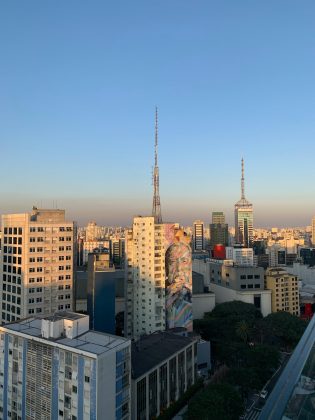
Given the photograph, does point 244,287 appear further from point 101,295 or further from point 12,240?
point 12,240

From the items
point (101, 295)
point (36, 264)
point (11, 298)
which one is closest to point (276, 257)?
point (101, 295)

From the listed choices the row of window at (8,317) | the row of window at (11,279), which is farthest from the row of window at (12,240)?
the row of window at (8,317)

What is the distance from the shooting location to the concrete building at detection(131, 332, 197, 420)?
18.1m

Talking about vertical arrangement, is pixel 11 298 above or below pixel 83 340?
below

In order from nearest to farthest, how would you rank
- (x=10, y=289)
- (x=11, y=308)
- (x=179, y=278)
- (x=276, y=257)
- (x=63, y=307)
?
(x=11, y=308) → (x=10, y=289) → (x=63, y=307) → (x=179, y=278) → (x=276, y=257)

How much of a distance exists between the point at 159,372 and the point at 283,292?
95.6ft

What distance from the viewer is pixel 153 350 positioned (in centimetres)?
2139

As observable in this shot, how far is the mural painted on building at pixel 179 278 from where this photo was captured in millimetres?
35906

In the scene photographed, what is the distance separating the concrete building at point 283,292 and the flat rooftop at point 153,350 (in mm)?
23092

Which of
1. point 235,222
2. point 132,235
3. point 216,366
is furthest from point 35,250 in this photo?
point 235,222

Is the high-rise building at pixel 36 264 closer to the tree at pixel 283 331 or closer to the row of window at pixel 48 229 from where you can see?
the row of window at pixel 48 229

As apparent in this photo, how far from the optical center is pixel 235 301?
4234cm

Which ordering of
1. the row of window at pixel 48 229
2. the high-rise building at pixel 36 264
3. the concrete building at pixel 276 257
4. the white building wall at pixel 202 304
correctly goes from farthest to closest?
the concrete building at pixel 276 257 → the white building wall at pixel 202 304 → the row of window at pixel 48 229 → the high-rise building at pixel 36 264

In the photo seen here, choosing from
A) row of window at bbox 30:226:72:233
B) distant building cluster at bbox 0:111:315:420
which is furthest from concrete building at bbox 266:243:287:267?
row of window at bbox 30:226:72:233
